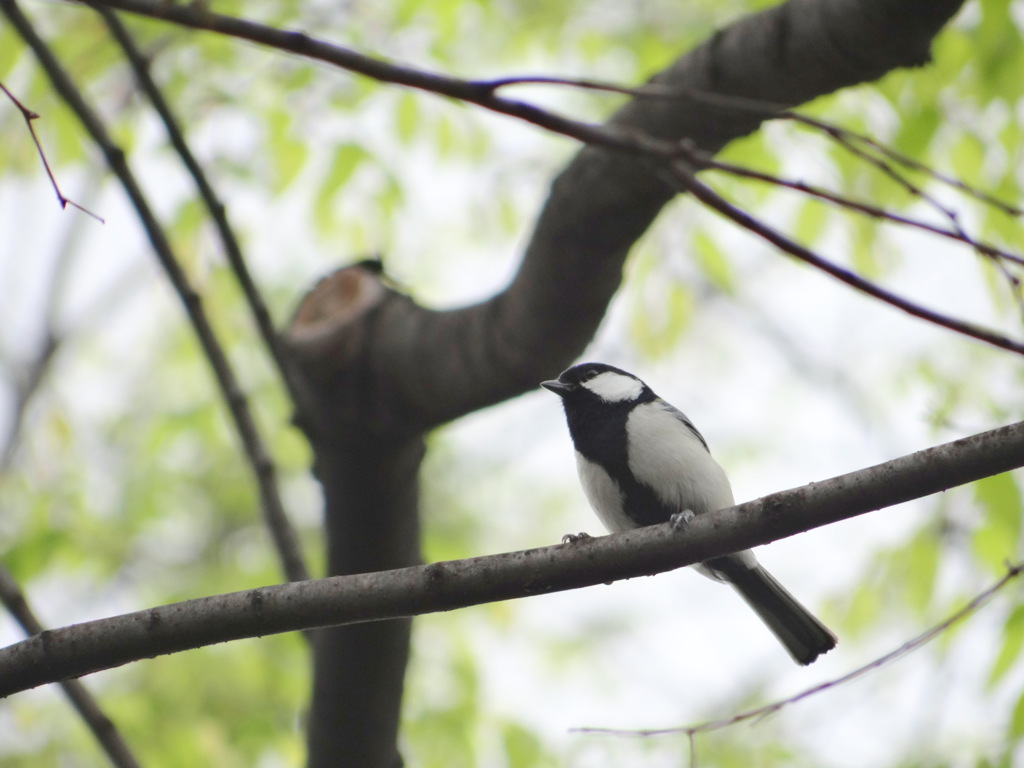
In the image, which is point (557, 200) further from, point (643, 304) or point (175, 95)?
point (175, 95)

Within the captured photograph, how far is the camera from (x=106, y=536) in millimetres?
4922

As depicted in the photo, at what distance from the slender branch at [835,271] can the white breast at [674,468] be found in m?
1.73

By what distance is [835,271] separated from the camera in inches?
46.4

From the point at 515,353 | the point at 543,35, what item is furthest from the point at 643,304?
the point at 515,353

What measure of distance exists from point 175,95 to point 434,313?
1.45 meters

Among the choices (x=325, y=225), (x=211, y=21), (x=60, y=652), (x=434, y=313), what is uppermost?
(x=325, y=225)

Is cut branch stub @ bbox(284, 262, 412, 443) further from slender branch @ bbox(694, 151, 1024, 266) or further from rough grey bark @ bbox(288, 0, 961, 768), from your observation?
slender branch @ bbox(694, 151, 1024, 266)

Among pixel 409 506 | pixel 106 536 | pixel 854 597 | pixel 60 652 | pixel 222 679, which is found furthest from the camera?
pixel 106 536

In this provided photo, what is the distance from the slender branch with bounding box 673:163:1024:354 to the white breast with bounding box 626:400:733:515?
173cm

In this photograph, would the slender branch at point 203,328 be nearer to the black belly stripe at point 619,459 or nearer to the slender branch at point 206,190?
the slender branch at point 206,190

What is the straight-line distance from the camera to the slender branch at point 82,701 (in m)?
2.14

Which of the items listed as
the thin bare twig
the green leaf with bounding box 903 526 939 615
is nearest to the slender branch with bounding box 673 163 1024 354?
the thin bare twig

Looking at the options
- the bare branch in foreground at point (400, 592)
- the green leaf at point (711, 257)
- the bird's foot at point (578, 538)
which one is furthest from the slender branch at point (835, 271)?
the green leaf at point (711, 257)

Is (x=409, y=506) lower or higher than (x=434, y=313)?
lower
